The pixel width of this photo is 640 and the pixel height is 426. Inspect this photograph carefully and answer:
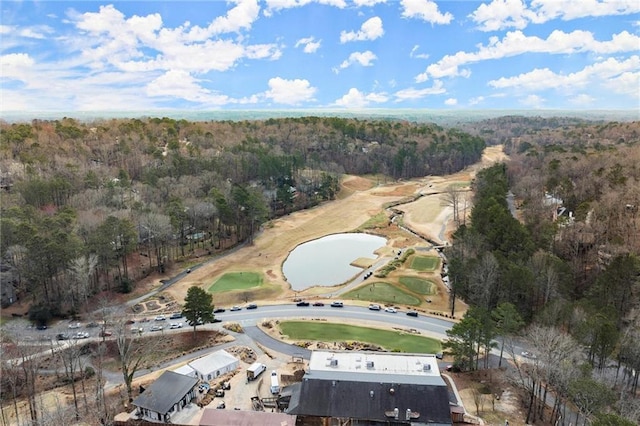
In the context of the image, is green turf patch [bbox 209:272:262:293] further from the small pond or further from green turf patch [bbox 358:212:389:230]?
green turf patch [bbox 358:212:389:230]

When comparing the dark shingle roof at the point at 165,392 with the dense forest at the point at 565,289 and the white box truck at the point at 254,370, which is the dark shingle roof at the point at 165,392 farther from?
the dense forest at the point at 565,289

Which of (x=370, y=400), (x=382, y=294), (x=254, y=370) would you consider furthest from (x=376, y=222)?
(x=370, y=400)

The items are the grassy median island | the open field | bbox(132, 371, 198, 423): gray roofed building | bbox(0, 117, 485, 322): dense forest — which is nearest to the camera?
bbox(132, 371, 198, 423): gray roofed building

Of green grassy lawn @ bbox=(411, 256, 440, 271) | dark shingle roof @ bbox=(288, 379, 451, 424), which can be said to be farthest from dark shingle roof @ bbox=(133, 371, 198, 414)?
green grassy lawn @ bbox=(411, 256, 440, 271)

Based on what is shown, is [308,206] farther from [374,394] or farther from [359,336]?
[374,394]

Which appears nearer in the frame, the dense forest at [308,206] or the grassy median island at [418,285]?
the dense forest at [308,206]

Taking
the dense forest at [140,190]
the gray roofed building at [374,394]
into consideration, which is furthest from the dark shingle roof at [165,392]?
the dense forest at [140,190]
